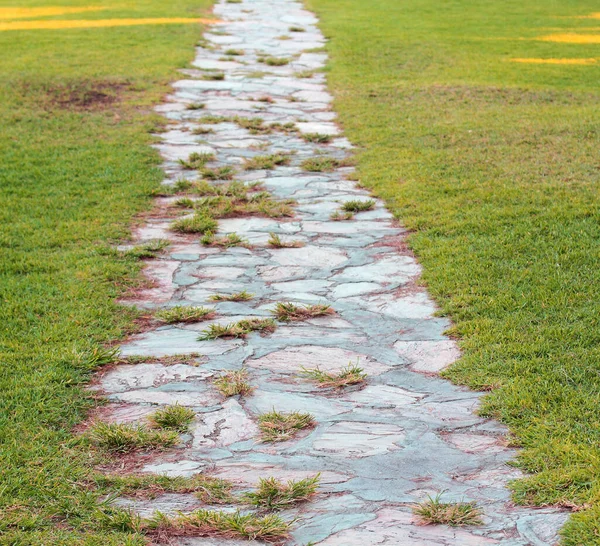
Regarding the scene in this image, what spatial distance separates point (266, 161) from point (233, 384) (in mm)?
4028

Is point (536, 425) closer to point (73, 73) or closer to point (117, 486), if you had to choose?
point (117, 486)

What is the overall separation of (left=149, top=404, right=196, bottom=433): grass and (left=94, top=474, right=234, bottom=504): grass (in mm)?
361

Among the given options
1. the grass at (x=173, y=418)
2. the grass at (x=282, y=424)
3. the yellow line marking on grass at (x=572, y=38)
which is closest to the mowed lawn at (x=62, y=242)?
the grass at (x=173, y=418)

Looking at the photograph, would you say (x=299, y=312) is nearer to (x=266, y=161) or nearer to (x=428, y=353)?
(x=428, y=353)

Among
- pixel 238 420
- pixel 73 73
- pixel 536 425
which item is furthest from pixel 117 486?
pixel 73 73

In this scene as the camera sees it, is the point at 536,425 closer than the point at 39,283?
Yes

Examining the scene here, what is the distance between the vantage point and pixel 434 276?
15.0ft

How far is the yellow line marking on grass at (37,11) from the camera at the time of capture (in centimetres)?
1529

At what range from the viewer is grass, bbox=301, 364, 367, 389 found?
3.51 metres

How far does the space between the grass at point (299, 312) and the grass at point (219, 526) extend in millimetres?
1731

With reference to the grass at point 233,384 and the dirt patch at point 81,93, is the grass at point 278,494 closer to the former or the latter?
the grass at point 233,384

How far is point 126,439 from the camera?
3.03m

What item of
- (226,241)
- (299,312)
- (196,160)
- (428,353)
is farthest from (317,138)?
(428,353)

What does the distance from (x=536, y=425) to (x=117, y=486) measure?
1.52 meters
